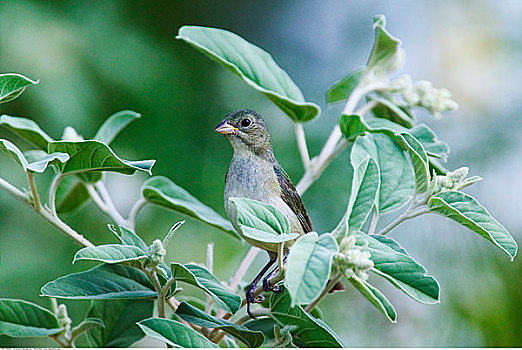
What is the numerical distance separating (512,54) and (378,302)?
69.8 inches

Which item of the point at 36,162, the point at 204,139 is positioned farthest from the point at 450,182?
the point at 204,139

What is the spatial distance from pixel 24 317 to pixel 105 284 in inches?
4.7

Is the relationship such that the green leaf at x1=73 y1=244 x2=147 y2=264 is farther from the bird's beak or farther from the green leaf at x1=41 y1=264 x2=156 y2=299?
the bird's beak

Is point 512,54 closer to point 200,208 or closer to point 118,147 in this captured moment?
point 118,147

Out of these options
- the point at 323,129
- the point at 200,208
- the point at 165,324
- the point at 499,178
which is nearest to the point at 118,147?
the point at 323,129

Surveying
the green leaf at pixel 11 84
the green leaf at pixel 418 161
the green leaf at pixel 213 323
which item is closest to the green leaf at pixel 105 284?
the green leaf at pixel 213 323

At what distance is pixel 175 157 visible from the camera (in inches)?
64.1

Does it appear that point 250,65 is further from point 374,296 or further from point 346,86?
point 374,296

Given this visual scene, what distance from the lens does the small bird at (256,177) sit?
67 cm

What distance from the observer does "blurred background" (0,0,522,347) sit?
60.4 inches

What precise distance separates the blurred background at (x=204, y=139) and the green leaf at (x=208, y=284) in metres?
0.81

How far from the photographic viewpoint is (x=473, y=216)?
1.81 feet

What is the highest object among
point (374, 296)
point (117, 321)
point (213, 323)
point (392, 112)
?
point (392, 112)

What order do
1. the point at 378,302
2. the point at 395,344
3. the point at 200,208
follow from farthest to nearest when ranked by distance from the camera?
the point at 395,344
the point at 200,208
the point at 378,302
